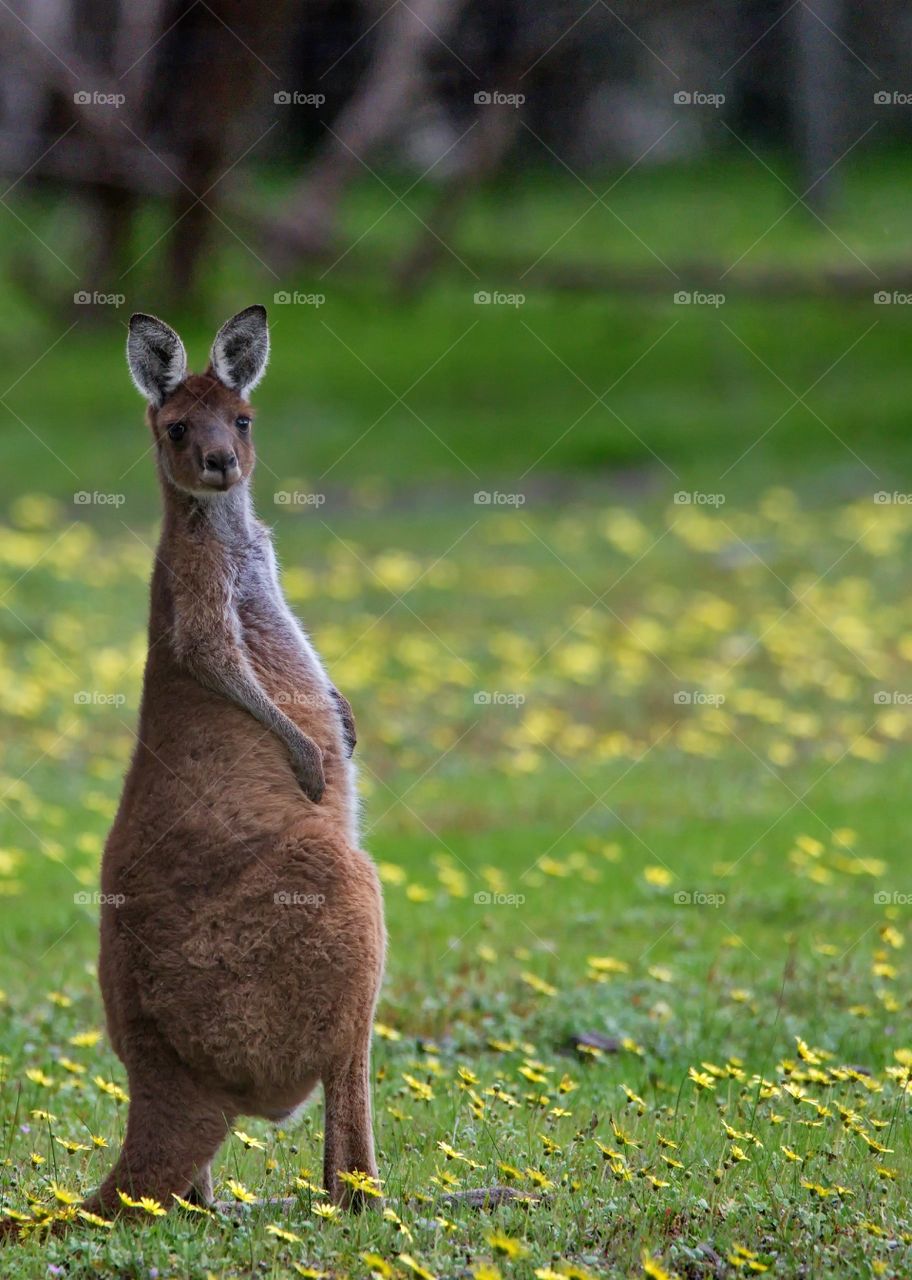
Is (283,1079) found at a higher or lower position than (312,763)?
lower

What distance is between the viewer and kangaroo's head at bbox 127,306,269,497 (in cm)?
511

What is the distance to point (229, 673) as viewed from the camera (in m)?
4.98

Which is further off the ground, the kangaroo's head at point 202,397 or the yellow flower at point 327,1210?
the kangaroo's head at point 202,397

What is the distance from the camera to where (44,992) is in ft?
24.4

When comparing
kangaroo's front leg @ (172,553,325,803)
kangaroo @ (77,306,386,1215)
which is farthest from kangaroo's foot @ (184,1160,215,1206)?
kangaroo's front leg @ (172,553,325,803)

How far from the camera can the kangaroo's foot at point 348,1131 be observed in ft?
15.1

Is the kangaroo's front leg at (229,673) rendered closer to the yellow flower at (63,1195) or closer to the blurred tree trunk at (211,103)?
the yellow flower at (63,1195)

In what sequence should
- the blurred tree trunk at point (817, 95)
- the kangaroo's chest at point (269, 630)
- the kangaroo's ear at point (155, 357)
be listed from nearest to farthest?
the kangaroo's ear at point (155, 357) < the kangaroo's chest at point (269, 630) < the blurred tree trunk at point (817, 95)

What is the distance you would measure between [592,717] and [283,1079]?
28.3 ft

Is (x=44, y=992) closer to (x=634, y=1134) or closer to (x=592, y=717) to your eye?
(x=634, y=1134)

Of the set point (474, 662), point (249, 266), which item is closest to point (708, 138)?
point (249, 266)

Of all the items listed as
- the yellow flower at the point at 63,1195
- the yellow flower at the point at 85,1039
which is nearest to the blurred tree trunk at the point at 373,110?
the yellow flower at the point at 85,1039

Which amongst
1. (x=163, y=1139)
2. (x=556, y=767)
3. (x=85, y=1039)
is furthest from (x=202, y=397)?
(x=556, y=767)

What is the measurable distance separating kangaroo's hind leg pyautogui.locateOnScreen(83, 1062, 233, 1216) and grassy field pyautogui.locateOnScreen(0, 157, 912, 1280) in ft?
0.43
